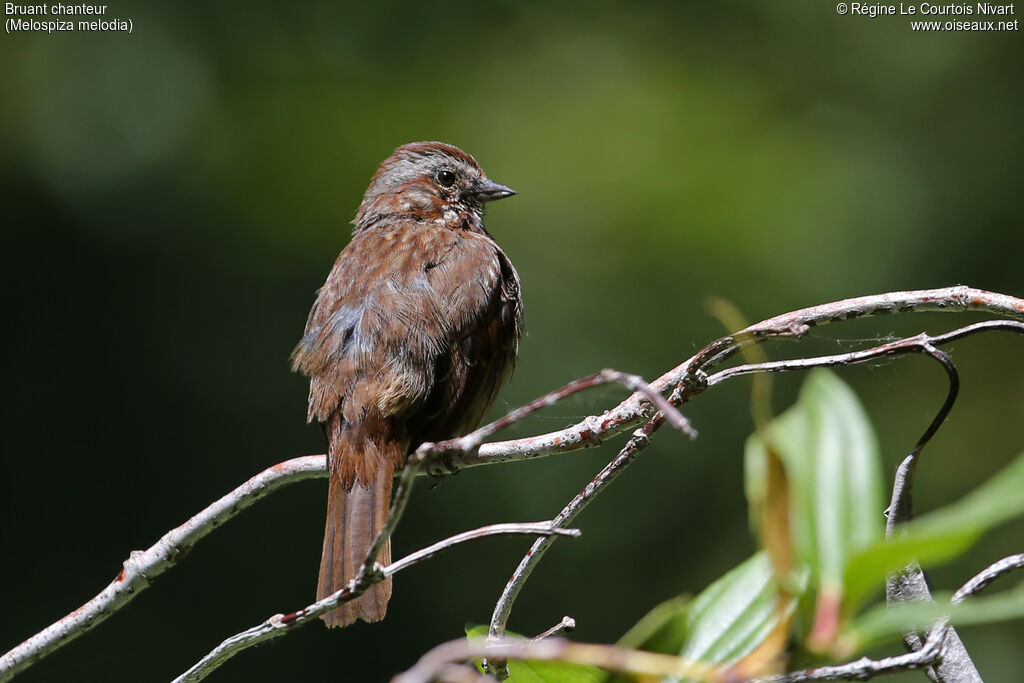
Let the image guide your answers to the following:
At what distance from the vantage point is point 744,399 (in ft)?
22.4

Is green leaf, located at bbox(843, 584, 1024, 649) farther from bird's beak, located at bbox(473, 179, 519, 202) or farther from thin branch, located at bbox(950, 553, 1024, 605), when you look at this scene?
bird's beak, located at bbox(473, 179, 519, 202)

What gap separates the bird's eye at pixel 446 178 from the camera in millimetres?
4246

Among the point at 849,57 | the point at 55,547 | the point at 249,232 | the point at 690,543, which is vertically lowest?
the point at 690,543

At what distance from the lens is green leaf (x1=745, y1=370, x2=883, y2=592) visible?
76 cm

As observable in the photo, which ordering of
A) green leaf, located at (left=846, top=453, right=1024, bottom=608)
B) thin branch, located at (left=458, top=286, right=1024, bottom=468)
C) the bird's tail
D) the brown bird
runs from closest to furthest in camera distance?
green leaf, located at (left=846, top=453, right=1024, bottom=608) → thin branch, located at (left=458, top=286, right=1024, bottom=468) → the bird's tail → the brown bird

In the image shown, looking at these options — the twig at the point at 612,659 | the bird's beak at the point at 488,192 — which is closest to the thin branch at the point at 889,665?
the twig at the point at 612,659

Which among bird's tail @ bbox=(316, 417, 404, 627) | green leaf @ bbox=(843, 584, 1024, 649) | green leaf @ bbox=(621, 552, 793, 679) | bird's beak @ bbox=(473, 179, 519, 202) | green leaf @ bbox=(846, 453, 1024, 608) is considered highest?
bird's beak @ bbox=(473, 179, 519, 202)

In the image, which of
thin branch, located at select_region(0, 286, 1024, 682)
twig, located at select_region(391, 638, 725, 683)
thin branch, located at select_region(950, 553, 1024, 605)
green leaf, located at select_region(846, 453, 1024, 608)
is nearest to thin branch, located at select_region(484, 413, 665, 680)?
thin branch, located at select_region(0, 286, 1024, 682)

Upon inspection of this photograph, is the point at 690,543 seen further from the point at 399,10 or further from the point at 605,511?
the point at 399,10

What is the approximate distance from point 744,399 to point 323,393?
4220mm

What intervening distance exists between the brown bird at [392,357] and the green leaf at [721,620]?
1704 mm

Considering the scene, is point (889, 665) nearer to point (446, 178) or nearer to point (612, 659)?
point (612, 659)

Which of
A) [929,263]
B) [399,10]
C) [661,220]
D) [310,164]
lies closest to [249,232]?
[310,164]

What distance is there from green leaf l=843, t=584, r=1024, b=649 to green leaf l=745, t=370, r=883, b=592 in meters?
0.03
